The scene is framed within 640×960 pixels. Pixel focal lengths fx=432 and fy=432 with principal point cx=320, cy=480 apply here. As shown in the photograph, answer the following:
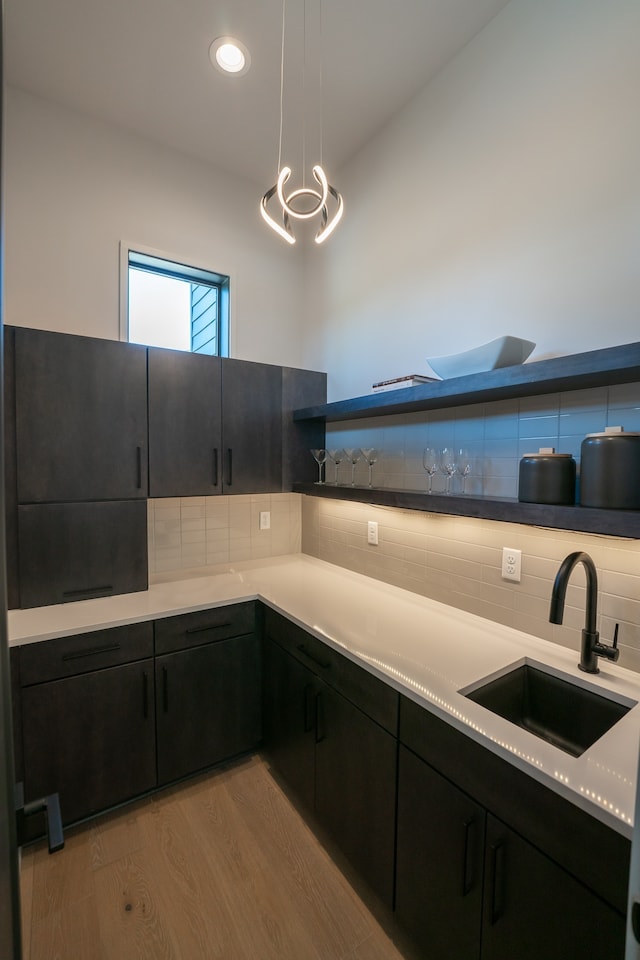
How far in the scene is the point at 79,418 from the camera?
197 centimetres

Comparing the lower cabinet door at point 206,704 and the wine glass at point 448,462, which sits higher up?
the wine glass at point 448,462

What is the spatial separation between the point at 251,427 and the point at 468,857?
203cm

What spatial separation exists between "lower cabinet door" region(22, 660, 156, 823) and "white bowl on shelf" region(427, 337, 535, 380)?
1856 millimetres

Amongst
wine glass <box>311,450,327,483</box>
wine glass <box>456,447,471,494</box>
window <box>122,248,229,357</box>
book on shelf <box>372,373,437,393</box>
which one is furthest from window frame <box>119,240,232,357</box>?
wine glass <box>456,447,471,494</box>

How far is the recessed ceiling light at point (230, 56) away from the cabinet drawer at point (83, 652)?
8.49 feet

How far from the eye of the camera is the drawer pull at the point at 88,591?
1981 millimetres

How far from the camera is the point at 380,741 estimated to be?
1474 mm

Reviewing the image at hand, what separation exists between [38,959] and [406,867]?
1227mm

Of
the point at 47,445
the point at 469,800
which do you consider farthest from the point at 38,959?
the point at 47,445

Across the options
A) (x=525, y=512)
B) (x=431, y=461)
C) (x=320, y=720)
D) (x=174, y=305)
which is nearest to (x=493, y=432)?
(x=431, y=461)

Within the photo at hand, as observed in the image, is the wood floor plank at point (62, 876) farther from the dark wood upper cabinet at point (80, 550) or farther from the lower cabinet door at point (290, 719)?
the dark wood upper cabinet at point (80, 550)

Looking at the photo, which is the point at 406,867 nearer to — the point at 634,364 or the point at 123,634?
the point at 123,634

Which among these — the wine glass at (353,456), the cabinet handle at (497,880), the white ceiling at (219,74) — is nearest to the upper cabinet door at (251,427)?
the wine glass at (353,456)

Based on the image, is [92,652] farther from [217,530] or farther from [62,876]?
[217,530]
